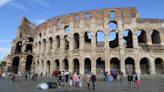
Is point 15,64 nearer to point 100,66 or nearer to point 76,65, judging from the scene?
point 76,65

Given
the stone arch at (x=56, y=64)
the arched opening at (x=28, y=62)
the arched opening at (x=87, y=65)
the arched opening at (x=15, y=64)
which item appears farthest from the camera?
the arched opening at (x=28, y=62)

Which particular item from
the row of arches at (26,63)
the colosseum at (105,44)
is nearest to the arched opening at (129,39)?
the colosseum at (105,44)

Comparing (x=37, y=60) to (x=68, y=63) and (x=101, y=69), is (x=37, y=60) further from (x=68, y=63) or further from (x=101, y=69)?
(x=101, y=69)

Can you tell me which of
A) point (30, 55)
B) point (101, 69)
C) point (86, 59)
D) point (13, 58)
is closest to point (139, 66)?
point (101, 69)

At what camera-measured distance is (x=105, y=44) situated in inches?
1103

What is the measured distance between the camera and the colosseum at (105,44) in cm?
2730

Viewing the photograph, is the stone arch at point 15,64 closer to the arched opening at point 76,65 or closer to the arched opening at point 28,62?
the arched opening at point 28,62

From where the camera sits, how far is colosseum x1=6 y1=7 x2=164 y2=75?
89.6 feet

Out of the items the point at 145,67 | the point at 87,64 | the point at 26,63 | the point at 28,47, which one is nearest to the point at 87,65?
the point at 87,64

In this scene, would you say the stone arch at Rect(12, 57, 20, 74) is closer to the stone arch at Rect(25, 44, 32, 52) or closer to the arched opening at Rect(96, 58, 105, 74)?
the stone arch at Rect(25, 44, 32, 52)

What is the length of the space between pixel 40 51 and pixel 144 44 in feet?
66.5

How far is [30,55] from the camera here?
125ft

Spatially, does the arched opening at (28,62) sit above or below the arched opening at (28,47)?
below

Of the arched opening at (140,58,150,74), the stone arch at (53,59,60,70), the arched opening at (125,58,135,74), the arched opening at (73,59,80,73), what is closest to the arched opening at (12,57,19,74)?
the stone arch at (53,59,60,70)
